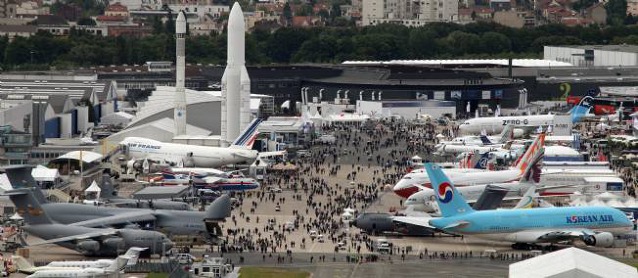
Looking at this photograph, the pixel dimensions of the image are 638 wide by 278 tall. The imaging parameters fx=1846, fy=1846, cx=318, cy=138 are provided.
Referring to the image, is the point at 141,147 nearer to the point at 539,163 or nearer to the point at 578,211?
the point at 539,163

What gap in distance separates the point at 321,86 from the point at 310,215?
69.8m

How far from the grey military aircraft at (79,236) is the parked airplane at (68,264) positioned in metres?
3.86

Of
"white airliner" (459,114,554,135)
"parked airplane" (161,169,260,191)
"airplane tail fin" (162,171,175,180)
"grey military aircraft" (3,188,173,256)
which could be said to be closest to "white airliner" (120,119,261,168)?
"airplane tail fin" (162,171,175,180)

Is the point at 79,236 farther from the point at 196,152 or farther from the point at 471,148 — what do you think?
the point at 471,148

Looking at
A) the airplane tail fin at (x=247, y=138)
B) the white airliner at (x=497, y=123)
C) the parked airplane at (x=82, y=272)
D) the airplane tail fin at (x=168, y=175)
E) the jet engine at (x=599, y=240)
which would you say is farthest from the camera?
the white airliner at (x=497, y=123)

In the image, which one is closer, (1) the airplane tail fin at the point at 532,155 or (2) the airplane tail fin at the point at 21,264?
(2) the airplane tail fin at the point at 21,264

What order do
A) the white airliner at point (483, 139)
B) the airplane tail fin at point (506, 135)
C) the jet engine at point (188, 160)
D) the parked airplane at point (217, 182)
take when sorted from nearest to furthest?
the parked airplane at point (217, 182)
the jet engine at point (188, 160)
the white airliner at point (483, 139)
the airplane tail fin at point (506, 135)

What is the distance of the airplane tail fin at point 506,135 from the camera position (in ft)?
429

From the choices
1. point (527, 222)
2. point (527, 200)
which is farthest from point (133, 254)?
point (527, 200)

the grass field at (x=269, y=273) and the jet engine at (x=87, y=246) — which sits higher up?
the jet engine at (x=87, y=246)

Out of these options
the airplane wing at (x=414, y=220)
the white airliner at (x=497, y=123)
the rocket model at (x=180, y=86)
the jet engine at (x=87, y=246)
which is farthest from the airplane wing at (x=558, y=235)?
the white airliner at (x=497, y=123)

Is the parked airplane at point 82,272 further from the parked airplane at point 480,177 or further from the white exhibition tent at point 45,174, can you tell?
the parked airplane at point 480,177

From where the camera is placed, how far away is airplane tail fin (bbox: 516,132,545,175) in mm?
95938

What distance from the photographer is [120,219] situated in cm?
8281
